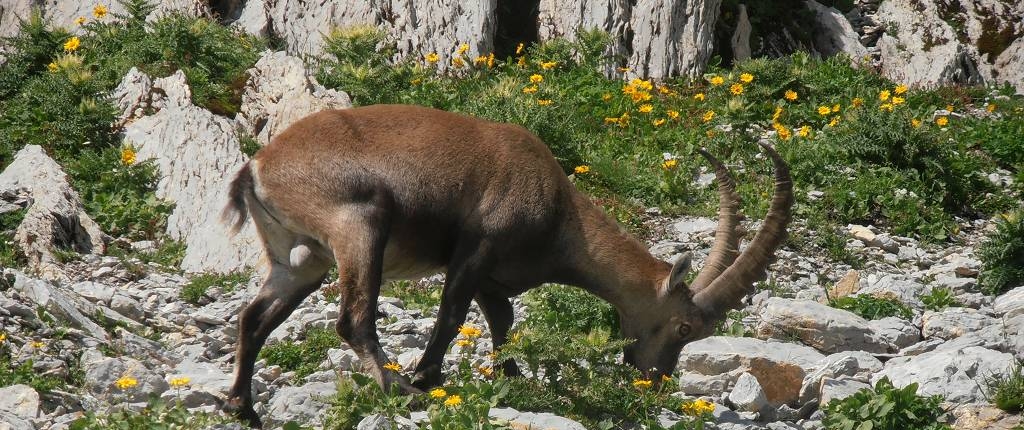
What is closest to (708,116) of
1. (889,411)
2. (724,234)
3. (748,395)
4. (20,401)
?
(724,234)

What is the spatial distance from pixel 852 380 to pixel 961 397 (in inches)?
31.9

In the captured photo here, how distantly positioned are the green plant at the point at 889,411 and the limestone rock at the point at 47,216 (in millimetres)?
7495

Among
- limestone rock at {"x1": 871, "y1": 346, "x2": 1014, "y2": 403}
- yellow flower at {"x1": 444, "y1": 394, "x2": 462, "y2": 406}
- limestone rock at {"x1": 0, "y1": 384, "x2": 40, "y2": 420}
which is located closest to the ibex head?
limestone rock at {"x1": 871, "y1": 346, "x2": 1014, "y2": 403}

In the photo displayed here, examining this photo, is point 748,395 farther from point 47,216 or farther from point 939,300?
point 47,216

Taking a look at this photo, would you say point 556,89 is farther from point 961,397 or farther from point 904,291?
point 961,397

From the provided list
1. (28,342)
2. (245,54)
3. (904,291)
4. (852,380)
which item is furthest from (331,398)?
(245,54)

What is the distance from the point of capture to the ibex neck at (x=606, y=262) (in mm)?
9375

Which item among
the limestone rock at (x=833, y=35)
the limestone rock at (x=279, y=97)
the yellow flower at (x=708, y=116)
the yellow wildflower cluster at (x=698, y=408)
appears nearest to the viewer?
the yellow wildflower cluster at (x=698, y=408)

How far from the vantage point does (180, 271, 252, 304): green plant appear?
37.6 feet

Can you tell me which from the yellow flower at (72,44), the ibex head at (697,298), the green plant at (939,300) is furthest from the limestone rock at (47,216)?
the green plant at (939,300)

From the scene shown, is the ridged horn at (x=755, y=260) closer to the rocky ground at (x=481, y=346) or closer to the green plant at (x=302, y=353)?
the rocky ground at (x=481, y=346)

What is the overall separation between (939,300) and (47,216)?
356 inches

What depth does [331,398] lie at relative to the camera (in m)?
7.73

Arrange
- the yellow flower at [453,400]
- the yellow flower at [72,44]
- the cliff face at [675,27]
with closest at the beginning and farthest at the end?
the yellow flower at [453,400] → the yellow flower at [72,44] → the cliff face at [675,27]
